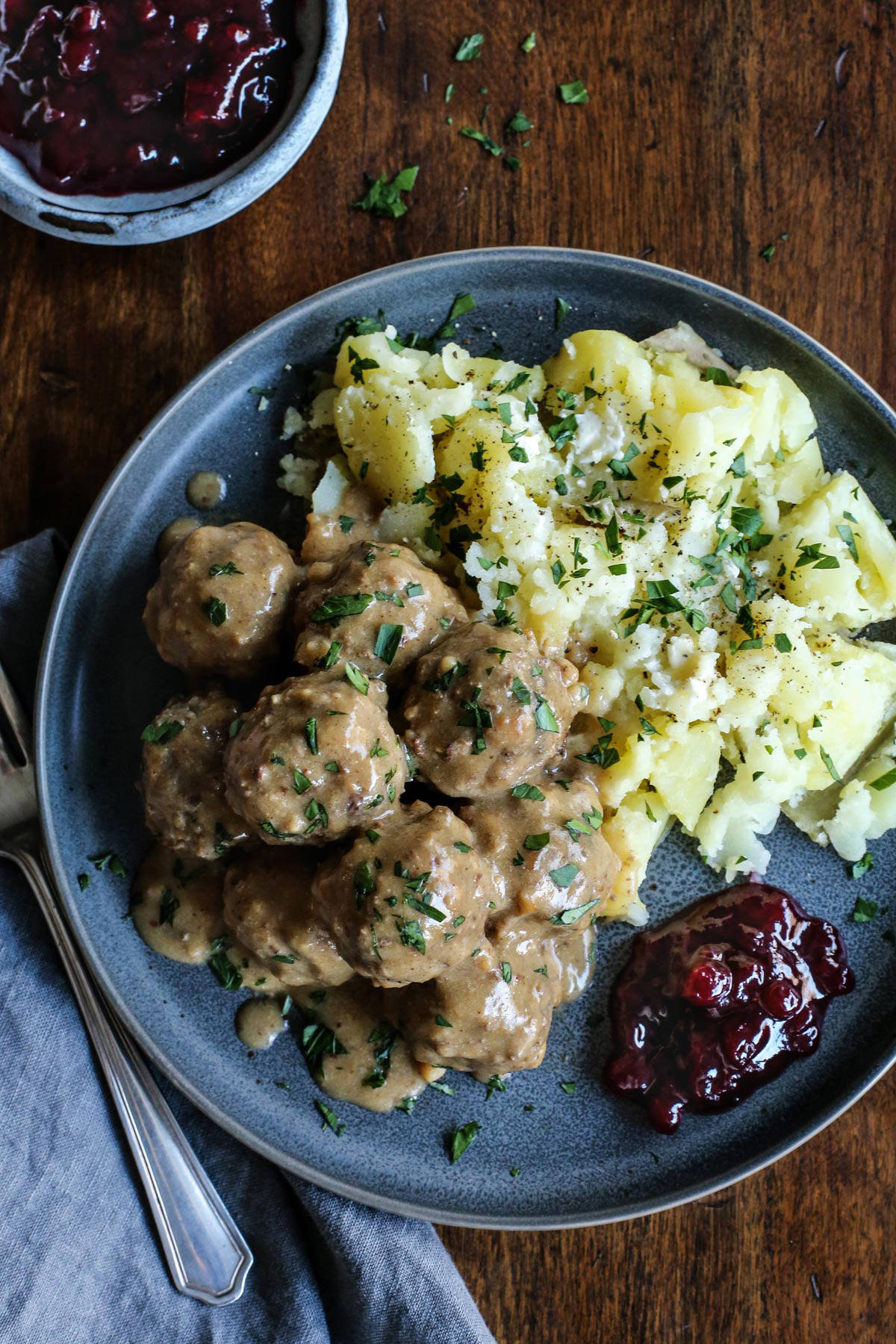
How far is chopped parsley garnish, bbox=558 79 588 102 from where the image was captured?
420 cm

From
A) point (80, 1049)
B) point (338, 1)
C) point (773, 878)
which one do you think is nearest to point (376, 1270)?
point (80, 1049)

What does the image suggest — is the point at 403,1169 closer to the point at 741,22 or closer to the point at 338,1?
the point at 338,1

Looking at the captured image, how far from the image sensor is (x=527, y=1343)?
407cm

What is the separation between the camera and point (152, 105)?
11.5ft

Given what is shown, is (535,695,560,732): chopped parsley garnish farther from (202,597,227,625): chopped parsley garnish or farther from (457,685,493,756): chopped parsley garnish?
(202,597,227,625): chopped parsley garnish

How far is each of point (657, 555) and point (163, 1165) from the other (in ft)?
9.38

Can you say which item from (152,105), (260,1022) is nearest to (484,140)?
(152,105)

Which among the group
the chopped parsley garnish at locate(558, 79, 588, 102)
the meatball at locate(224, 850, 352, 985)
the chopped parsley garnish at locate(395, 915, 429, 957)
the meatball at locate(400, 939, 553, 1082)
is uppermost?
the chopped parsley garnish at locate(558, 79, 588, 102)

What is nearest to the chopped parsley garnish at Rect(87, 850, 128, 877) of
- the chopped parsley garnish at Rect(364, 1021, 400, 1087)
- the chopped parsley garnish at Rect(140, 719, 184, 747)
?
the chopped parsley garnish at Rect(140, 719, 184, 747)

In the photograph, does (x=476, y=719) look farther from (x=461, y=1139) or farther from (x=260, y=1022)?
(x=461, y=1139)

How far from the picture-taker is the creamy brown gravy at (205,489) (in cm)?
393

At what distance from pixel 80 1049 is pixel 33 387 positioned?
2.54 metres

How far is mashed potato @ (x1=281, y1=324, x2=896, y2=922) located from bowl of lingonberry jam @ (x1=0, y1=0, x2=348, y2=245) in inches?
30.1

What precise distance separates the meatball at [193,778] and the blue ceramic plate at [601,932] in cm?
49
